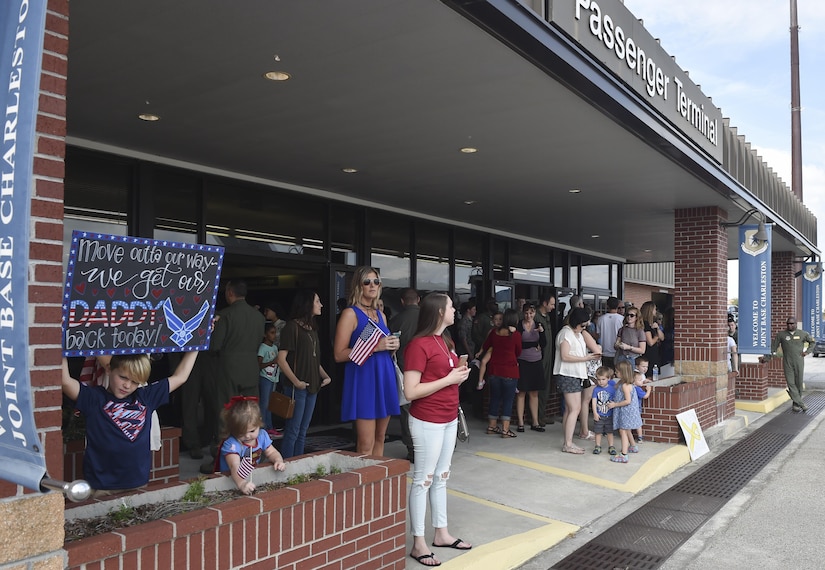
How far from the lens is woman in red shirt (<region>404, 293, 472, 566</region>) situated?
436cm

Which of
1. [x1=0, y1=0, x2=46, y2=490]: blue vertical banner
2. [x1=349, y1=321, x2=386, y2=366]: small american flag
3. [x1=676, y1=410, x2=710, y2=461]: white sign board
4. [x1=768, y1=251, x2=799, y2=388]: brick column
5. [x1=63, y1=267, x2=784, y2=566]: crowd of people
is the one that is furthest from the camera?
[x1=768, y1=251, x2=799, y2=388]: brick column

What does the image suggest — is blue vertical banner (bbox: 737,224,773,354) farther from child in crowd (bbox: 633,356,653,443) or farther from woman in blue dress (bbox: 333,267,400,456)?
woman in blue dress (bbox: 333,267,400,456)

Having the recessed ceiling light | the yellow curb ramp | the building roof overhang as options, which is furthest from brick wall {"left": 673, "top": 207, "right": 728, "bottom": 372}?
the recessed ceiling light

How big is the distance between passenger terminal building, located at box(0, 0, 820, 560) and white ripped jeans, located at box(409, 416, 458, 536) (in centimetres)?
234

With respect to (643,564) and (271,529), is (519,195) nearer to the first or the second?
(643,564)

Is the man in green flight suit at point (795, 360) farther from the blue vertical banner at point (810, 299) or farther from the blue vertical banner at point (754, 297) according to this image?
the blue vertical banner at point (810, 299)

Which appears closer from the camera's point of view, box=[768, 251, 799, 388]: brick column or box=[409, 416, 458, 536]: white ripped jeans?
box=[409, 416, 458, 536]: white ripped jeans

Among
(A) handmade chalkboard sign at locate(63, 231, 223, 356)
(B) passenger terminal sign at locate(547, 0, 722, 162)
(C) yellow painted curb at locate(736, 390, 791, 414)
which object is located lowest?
(C) yellow painted curb at locate(736, 390, 791, 414)

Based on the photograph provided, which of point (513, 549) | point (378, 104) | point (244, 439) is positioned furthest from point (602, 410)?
point (244, 439)

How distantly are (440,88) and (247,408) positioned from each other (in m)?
2.81

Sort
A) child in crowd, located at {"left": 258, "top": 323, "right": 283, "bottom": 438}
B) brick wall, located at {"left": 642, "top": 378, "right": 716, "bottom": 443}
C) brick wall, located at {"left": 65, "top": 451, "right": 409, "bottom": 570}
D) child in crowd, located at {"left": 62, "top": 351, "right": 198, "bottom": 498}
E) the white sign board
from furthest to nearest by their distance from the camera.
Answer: brick wall, located at {"left": 642, "top": 378, "right": 716, "bottom": 443} < the white sign board < child in crowd, located at {"left": 258, "top": 323, "right": 283, "bottom": 438} < child in crowd, located at {"left": 62, "top": 351, "right": 198, "bottom": 498} < brick wall, located at {"left": 65, "top": 451, "right": 409, "bottom": 570}

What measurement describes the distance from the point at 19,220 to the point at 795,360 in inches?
553

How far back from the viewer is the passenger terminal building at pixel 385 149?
13.0 feet

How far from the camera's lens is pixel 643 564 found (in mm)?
4754
